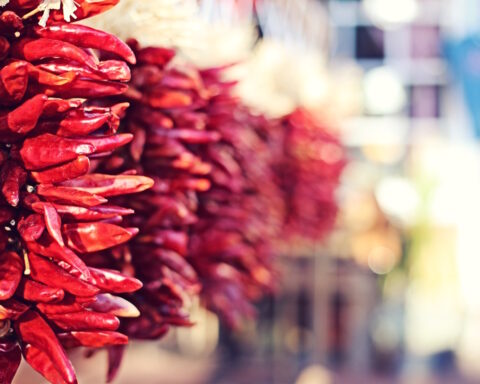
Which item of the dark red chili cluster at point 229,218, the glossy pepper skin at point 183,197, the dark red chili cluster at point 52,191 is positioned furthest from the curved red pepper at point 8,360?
the dark red chili cluster at point 229,218

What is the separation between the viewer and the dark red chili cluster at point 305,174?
231 centimetres

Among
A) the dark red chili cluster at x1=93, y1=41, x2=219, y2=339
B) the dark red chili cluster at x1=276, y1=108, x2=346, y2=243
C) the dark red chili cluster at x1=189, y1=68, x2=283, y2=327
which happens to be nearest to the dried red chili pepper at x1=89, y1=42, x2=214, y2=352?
the dark red chili cluster at x1=93, y1=41, x2=219, y2=339

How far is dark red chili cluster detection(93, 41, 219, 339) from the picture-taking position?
1103 millimetres

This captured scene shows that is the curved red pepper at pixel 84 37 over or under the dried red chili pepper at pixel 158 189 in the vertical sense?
over

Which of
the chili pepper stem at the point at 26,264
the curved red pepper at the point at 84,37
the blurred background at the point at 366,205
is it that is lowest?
the blurred background at the point at 366,205

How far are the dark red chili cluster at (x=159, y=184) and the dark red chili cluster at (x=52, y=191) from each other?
22cm

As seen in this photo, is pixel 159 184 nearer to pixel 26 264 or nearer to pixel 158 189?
pixel 158 189

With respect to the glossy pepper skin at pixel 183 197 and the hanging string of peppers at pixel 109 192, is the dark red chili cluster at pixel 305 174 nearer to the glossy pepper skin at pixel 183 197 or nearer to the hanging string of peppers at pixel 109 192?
the hanging string of peppers at pixel 109 192

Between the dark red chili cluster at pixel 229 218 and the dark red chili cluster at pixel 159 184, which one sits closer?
the dark red chili cluster at pixel 159 184

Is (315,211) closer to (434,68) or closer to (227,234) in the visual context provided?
(227,234)

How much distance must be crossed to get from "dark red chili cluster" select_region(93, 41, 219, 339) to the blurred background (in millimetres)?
62

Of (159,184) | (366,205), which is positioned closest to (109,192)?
(159,184)

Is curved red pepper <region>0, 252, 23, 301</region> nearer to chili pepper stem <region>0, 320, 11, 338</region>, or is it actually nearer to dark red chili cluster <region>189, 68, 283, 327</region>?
chili pepper stem <region>0, 320, 11, 338</region>

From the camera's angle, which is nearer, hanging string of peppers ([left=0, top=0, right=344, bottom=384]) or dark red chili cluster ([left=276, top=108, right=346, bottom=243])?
hanging string of peppers ([left=0, top=0, right=344, bottom=384])
